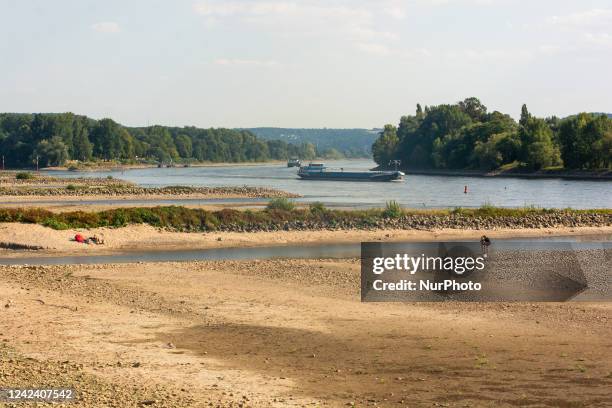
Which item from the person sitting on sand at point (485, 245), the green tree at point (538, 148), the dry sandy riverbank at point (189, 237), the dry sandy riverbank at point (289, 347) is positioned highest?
the green tree at point (538, 148)

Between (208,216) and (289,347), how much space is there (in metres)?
32.7

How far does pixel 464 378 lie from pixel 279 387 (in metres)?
3.59

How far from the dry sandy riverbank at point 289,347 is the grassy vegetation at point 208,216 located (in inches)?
683

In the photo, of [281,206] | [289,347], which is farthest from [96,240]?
[289,347]

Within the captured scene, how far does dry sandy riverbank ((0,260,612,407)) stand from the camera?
15.6 metres

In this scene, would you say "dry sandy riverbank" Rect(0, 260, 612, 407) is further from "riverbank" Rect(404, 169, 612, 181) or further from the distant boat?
the distant boat

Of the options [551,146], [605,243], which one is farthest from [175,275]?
[551,146]

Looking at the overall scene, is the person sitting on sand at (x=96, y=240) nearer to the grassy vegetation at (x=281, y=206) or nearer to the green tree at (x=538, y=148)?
the grassy vegetation at (x=281, y=206)

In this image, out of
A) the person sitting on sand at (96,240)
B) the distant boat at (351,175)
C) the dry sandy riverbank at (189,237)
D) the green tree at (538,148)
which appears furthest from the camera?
the green tree at (538,148)

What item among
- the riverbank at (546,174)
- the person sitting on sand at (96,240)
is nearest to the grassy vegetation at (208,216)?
the person sitting on sand at (96,240)

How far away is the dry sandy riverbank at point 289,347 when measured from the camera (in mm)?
15633

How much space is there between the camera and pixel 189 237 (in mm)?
46844

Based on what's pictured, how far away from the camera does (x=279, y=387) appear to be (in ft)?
53.0

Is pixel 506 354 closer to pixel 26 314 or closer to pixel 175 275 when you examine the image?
pixel 26 314
